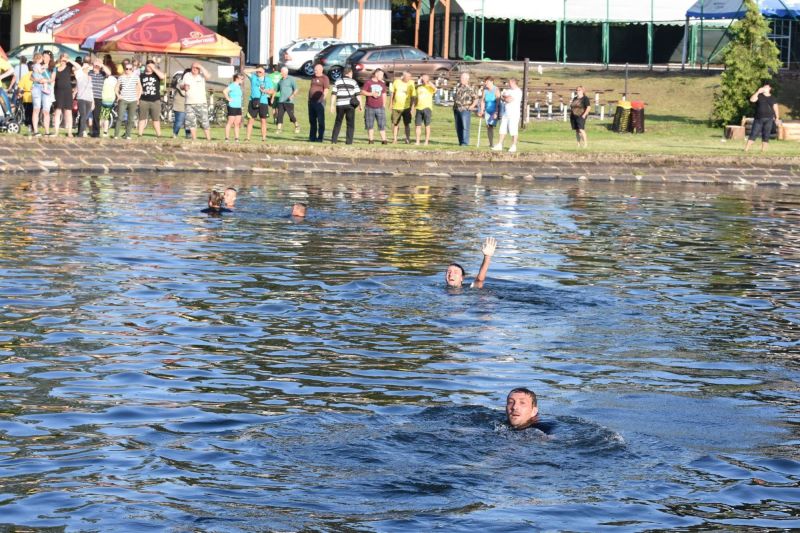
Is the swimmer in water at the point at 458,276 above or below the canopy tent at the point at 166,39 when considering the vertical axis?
below

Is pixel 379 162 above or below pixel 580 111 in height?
below

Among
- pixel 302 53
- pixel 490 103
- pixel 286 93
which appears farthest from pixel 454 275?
pixel 302 53

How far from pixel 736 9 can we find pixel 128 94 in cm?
2328

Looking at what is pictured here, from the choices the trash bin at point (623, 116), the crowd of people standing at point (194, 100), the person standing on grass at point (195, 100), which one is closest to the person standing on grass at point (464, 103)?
the crowd of people standing at point (194, 100)

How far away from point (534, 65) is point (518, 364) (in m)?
42.1

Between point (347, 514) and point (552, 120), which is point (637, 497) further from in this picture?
point (552, 120)

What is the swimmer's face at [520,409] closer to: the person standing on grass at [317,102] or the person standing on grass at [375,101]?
the person standing on grass at [317,102]

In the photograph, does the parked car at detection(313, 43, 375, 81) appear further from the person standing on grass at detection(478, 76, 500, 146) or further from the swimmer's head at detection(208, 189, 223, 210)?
the swimmer's head at detection(208, 189, 223, 210)

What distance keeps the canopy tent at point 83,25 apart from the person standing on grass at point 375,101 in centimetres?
829

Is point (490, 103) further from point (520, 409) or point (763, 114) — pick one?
point (520, 409)

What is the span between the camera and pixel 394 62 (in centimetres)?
4644

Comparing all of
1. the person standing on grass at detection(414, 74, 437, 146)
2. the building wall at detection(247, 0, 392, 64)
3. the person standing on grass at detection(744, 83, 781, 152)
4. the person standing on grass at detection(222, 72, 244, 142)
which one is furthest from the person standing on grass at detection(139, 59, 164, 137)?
the building wall at detection(247, 0, 392, 64)

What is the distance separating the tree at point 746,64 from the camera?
39469 millimetres

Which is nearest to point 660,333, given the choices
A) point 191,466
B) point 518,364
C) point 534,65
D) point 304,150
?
point 518,364
